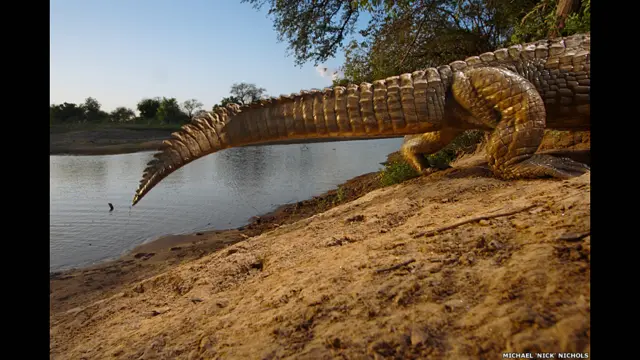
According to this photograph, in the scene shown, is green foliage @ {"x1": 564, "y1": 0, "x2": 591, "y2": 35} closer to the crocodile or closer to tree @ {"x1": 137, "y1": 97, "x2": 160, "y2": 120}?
the crocodile

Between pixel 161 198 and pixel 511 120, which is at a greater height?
pixel 511 120

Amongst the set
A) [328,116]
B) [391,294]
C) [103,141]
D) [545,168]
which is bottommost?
[391,294]

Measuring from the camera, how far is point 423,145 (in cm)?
480

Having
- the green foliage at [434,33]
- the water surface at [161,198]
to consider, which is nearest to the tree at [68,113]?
the water surface at [161,198]

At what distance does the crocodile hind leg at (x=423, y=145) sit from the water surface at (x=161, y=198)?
167 inches

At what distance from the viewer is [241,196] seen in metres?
10.5

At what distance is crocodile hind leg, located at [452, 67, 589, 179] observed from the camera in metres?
3.13

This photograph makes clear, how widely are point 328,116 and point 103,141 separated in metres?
26.4

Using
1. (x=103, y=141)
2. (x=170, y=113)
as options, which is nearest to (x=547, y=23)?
(x=103, y=141)

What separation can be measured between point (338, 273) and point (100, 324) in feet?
6.28

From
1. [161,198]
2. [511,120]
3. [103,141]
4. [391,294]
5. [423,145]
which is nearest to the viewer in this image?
[391,294]

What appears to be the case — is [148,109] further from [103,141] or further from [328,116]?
[328,116]

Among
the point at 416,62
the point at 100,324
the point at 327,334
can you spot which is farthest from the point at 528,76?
the point at 416,62
